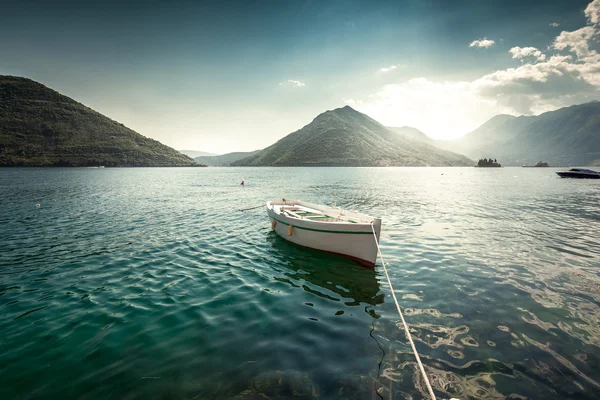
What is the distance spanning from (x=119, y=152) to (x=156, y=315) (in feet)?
744

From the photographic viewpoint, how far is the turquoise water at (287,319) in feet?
18.0

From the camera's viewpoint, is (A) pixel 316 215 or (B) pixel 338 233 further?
(A) pixel 316 215

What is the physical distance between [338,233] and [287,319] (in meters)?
5.68

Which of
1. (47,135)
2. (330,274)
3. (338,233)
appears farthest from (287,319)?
(47,135)

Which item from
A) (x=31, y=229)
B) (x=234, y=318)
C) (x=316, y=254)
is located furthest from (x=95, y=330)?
(x=31, y=229)

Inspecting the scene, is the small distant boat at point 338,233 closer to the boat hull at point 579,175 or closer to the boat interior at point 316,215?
the boat interior at point 316,215

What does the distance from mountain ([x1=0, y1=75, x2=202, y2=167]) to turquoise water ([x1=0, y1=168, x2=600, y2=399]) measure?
18956 centimetres

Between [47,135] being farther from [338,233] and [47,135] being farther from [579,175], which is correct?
[579,175]

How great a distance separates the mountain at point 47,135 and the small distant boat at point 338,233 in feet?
632

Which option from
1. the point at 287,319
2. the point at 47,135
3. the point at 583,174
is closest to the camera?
the point at 287,319

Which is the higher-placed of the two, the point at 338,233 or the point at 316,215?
the point at 316,215

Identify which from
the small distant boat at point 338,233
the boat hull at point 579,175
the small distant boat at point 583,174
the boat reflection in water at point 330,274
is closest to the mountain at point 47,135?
the small distant boat at point 338,233

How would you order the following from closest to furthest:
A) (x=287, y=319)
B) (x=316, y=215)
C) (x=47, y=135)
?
1. (x=287, y=319)
2. (x=316, y=215)
3. (x=47, y=135)

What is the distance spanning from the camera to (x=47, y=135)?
165875 millimetres
